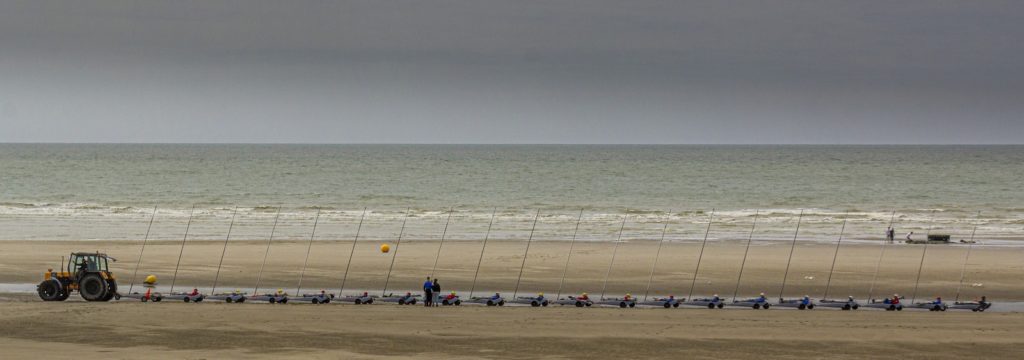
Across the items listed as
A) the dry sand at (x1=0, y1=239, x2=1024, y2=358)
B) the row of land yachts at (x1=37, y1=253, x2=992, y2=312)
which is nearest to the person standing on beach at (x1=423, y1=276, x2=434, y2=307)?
the row of land yachts at (x1=37, y1=253, x2=992, y2=312)

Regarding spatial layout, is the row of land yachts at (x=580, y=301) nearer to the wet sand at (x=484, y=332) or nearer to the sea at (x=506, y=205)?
the wet sand at (x=484, y=332)

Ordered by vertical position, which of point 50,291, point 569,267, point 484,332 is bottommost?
point 50,291

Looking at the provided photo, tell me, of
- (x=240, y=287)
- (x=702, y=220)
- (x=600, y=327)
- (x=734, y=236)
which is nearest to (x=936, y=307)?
(x=600, y=327)

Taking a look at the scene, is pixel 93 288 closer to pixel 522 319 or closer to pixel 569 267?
pixel 522 319

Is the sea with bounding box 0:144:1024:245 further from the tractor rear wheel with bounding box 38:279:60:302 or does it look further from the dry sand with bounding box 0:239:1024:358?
the tractor rear wheel with bounding box 38:279:60:302

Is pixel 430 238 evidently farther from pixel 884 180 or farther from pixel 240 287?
pixel 884 180

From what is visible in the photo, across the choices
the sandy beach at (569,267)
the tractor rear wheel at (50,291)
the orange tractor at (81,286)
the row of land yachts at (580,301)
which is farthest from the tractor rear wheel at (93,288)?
the sandy beach at (569,267)

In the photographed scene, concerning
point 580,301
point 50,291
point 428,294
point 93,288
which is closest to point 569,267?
point 580,301

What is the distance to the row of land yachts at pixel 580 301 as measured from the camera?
91.2 ft

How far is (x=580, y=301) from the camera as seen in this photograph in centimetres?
2792

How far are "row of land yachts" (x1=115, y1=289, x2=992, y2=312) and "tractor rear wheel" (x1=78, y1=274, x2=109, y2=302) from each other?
0.41m

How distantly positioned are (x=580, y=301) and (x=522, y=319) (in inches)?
108

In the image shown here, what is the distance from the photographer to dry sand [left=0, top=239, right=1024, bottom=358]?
21969mm

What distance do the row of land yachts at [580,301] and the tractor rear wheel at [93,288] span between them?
408mm
